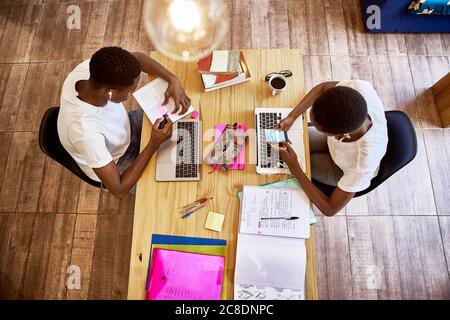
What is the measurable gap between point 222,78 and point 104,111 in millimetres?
595

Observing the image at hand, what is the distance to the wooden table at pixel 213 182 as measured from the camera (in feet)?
4.55

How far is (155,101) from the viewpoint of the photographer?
1.62 metres

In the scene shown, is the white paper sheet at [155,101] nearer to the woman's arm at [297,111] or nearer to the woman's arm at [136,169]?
the woman's arm at [136,169]

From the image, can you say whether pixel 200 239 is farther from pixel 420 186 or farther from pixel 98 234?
pixel 420 186

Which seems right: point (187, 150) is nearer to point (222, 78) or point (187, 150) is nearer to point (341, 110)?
point (222, 78)

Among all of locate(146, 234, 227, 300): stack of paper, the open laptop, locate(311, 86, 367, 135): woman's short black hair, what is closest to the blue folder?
locate(146, 234, 227, 300): stack of paper

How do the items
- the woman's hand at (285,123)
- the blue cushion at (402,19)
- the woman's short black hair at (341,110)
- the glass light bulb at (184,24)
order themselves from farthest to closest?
the blue cushion at (402,19), the woman's hand at (285,123), the woman's short black hair at (341,110), the glass light bulb at (184,24)

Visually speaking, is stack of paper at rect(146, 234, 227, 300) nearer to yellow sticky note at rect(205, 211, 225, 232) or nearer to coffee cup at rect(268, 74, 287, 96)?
yellow sticky note at rect(205, 211, 225, 232)

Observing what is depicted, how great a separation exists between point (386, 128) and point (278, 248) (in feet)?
2.30

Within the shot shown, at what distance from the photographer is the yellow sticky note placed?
4.63 ft

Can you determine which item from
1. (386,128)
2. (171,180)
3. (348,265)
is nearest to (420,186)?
(348,265)

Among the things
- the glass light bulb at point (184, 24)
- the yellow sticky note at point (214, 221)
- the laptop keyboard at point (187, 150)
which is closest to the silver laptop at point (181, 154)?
the laptop keyboard at point (187, 150)

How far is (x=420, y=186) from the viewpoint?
2.24 meters

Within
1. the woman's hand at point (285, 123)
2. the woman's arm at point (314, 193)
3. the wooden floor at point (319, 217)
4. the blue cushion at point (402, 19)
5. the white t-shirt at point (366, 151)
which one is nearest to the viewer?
the white t-shirt at point (366, 151)
